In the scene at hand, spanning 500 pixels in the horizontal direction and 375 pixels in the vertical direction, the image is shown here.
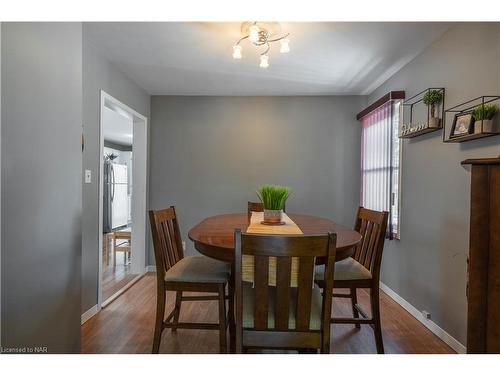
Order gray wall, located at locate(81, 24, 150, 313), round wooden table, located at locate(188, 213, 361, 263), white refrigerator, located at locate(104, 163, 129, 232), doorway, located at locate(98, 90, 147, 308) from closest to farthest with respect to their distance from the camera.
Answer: round wooden table, located at locate(188, 213, 361, 263)
gray wall, located at locate(81, 24, 150, 313)
doorway, located at locate(98, 90, 147, 308)
white refrigerator, located at locate(104, 163, 129, 232)

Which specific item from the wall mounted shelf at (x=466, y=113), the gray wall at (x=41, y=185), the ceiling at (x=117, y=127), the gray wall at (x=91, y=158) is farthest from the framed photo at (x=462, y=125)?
the ceiling at (x=117, y=127)

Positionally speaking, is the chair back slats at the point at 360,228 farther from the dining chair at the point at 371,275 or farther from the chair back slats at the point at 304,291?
the chair back slats at the point at 304,291

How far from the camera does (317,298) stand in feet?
4.93

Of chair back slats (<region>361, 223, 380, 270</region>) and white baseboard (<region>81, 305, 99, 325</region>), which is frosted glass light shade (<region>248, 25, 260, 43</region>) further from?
white baseboard (<region>81, 305, 99, 325</region>)

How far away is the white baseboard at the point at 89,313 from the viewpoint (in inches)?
93.0

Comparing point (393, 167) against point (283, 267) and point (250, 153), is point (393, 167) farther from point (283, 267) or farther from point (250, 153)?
point (283, 267)

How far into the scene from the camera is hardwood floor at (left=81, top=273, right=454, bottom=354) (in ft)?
6.57

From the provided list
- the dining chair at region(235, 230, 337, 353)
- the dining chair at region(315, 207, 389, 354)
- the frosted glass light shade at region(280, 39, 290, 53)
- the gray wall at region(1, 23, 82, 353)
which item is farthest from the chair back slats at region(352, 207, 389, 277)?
the gray wall at region(1, 23, 82, 353)

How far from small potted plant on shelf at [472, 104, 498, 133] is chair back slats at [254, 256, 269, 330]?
1.52 m

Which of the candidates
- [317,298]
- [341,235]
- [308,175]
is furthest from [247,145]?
[317,298]

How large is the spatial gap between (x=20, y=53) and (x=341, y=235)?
1.83 metres

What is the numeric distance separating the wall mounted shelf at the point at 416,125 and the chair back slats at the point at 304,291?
170 cm

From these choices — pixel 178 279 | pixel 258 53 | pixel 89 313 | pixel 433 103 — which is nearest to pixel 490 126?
pixel 433 103
